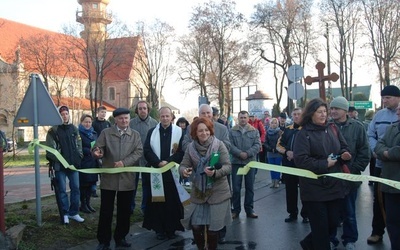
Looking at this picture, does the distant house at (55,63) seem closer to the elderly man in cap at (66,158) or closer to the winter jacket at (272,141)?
the winter jacket at (272,141)

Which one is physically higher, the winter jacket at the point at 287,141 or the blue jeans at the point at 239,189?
the winter jacket at the point at 287,141

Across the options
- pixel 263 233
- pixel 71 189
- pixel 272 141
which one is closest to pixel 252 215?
pixel 263 233

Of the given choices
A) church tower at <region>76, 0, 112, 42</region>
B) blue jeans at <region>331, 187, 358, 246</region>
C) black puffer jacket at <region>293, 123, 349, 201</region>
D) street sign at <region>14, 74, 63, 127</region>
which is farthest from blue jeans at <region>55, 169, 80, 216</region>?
church tower at <region>76, 0, 112, 42</region>

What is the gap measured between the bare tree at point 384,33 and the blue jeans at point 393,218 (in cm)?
3423

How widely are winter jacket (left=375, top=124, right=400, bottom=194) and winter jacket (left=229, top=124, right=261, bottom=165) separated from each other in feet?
10.3

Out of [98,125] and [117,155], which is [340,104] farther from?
[98,125]

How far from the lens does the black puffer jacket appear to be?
4.66 m

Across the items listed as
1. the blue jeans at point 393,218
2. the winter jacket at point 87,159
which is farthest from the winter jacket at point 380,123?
the winter jacket at point 87,159

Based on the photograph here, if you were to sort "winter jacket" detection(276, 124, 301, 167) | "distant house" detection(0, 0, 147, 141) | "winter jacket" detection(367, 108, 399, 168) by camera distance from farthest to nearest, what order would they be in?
"distant house" detection(0, 0, 147, 141), "winter jacket" detection(276, 124, 301, 167), "winter jacket" detection(367, 108, 399, 168)

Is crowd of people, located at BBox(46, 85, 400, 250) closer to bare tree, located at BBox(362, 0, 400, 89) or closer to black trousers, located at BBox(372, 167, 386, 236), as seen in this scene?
black trousers, located at BBox(372, 167, 386, 236)

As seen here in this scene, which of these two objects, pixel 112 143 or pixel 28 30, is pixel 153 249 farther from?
pixel 28 30

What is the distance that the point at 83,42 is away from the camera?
45281 mm

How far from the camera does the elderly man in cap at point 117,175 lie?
5812mm

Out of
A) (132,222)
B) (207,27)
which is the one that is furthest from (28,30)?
(132,222)
